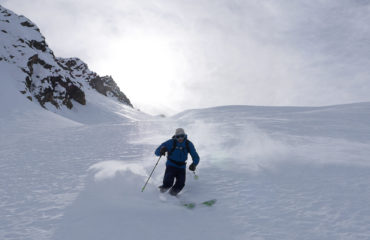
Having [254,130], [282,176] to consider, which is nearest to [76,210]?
[282,176]

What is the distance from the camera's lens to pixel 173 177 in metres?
5.65

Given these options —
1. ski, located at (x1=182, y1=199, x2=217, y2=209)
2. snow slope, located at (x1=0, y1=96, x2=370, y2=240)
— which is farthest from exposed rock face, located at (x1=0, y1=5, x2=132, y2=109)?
ski, located at (x1=182, y1=199, x2=217, y2=209)

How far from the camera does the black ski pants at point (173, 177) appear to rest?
5.53m

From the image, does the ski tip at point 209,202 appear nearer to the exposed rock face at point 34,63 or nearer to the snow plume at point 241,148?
the snow plume at point 241,148

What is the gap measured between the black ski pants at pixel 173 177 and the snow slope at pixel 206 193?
0.23m

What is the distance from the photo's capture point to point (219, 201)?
4621mm

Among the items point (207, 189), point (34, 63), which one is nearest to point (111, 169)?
point (207, 189)

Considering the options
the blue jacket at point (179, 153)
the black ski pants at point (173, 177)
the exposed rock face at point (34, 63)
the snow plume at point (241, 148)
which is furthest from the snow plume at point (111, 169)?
the exposed rock face at point (34, 63)

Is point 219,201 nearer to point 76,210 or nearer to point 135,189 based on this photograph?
point 135,189

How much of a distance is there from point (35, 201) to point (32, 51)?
4470 centimetres

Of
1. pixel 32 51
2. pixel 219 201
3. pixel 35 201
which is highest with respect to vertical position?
pixel 32 51

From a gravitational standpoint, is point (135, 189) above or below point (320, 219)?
below

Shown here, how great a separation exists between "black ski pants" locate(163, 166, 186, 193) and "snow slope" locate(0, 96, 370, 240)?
23 centimetres

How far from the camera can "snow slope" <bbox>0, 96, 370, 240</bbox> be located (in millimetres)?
3418
